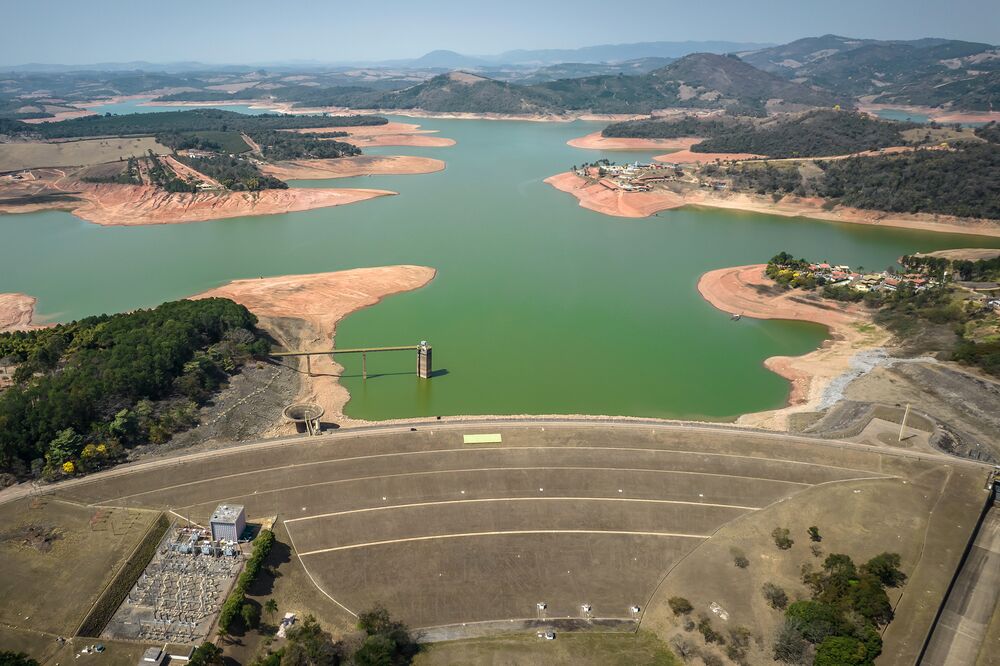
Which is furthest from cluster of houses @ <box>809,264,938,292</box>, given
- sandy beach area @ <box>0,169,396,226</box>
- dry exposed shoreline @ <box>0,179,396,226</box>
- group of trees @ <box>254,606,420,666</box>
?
dry exposed shoreline @ <box>0,179,396,226</box>

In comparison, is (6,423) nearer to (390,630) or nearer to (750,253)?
(390,630)

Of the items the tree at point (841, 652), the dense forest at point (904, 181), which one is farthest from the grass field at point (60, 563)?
the dense forest at point (904, 181)

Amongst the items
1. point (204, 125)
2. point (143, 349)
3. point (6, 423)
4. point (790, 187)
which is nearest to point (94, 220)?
point (143, 349)

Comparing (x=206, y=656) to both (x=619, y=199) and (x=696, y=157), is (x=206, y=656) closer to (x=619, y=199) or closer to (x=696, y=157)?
(x=619, y=199)

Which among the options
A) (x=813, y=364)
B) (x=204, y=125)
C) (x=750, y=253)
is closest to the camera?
(x=813, y=364)

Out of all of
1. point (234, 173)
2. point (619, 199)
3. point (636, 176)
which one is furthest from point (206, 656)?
point (636, 176)
